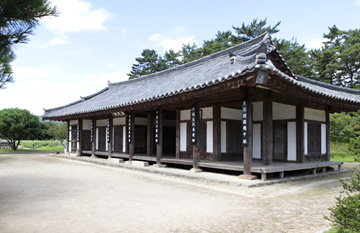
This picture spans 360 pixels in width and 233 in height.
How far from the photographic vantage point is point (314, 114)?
12.6 m

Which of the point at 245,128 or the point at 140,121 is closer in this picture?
the point at 245,128

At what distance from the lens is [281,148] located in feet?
40.3

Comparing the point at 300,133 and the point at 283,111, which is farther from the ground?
the point at 283,111

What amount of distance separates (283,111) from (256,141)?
1.82m

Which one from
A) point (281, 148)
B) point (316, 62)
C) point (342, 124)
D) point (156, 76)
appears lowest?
point (281, 148)

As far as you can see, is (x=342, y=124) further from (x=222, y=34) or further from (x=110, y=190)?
(x=222, y=34)

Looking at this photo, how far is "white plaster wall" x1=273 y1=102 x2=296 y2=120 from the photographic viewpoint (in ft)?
38.7

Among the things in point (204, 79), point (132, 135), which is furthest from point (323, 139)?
point (132, 135)

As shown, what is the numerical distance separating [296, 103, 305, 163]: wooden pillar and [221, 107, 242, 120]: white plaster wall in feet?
8.12

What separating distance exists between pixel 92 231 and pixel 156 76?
1616 centimetres

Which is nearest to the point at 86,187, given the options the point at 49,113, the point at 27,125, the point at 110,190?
the point at 110,190

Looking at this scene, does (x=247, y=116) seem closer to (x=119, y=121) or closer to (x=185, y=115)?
(x=185, y=115)

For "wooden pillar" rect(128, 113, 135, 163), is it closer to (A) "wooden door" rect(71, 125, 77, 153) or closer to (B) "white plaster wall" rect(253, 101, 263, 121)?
(B) "white plaster wall" rect(253, 101, 263, 121)

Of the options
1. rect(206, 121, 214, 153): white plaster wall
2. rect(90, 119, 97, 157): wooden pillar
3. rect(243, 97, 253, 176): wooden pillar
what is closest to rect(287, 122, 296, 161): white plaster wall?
rect(206, 121, 214, 153): white plaster wall
